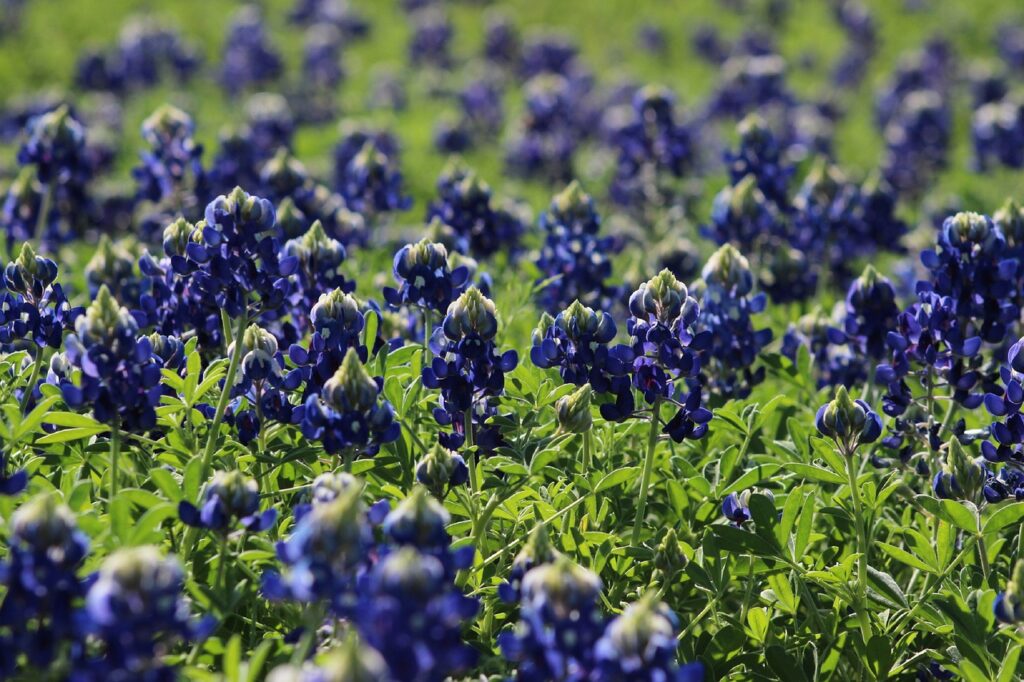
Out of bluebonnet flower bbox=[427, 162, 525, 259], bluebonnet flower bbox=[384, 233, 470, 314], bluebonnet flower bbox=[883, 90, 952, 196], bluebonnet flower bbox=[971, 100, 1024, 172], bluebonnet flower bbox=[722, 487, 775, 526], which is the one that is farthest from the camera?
bluebonnet flower bbox=[883, 90, 952, 196]

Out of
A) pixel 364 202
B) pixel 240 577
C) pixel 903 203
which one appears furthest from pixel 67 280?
pixel 903 203

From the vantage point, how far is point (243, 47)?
1306 cm

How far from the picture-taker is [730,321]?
13.8 ft

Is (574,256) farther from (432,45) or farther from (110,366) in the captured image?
(432,45)

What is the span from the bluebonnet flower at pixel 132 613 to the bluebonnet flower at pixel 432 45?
13018mm

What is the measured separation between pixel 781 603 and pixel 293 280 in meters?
1.85

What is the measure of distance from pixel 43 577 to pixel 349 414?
0.84m

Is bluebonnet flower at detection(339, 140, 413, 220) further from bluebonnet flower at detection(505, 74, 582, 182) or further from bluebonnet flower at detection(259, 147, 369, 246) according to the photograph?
bluebonnet flower at detection(505, 74, 582, 182)

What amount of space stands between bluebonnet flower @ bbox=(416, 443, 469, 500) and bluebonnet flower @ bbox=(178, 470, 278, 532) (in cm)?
50

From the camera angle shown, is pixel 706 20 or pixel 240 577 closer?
pixel 240 577

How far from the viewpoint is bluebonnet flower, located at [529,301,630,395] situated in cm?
334

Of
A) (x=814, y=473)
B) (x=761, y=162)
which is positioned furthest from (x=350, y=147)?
(x=814, y=473)

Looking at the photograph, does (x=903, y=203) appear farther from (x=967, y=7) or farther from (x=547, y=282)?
(x=967, y=7)

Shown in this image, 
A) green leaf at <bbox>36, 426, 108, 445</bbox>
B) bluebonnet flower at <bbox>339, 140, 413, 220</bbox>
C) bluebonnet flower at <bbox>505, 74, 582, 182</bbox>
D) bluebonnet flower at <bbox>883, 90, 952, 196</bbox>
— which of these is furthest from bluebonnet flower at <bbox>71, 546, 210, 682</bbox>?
bluebonnet flower at <bbox>883, 90, 952, 196</bbox>
